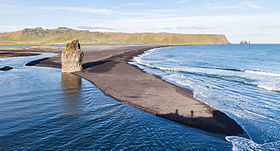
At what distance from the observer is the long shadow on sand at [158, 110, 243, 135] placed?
38.5 feet

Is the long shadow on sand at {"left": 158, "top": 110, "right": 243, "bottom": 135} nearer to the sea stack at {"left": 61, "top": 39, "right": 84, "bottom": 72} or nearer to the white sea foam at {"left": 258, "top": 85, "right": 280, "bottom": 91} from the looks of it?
the white sea foam at {"left": 258, "top": 85, "right": 280, "bottom": 91}

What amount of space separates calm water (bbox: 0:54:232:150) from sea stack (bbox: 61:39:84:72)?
14.3 meters

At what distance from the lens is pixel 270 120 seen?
44.2ft

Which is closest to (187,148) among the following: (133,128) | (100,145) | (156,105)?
(133,128)

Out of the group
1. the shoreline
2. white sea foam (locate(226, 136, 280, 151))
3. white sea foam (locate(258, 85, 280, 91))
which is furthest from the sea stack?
white sea foam (locate(258, 85, 280, 91))

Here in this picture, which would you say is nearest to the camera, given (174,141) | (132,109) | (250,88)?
(174,141)

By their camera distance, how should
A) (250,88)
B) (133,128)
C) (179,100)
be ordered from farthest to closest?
1. (250,88)
2. (179,100)
3. (133,128)

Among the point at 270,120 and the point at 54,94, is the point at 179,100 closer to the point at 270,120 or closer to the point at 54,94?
the point at 270,120

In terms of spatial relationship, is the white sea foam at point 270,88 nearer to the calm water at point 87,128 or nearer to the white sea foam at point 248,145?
the white sea foam at point 248,145

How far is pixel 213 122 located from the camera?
12625 millimetres

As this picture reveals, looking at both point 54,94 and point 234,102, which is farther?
point 54,94

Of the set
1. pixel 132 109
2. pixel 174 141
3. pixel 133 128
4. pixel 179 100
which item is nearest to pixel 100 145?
pixel 133 128

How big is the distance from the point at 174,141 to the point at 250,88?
1779 cm

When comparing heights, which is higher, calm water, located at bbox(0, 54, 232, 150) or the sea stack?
the sea stack
